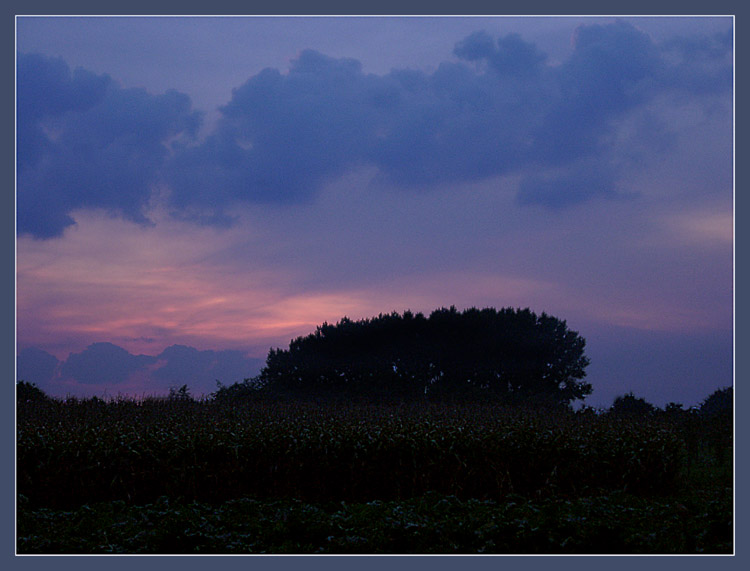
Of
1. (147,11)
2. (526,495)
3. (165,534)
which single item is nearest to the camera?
(165,534)

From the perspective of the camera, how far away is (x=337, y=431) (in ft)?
26.5

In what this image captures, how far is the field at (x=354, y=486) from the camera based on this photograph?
223 inches

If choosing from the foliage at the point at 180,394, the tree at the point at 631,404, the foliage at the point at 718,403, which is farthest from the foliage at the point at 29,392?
the foliage at the point at 718,403

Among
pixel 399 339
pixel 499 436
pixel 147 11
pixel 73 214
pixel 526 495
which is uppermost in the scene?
pixel 147 11

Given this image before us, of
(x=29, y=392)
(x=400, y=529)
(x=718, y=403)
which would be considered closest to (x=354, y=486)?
(x=400, y=529)

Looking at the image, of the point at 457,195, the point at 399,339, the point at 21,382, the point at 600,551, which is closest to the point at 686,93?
the point at 457,195

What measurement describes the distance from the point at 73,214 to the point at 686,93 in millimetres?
8671

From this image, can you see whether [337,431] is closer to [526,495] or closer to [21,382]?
[526,495]

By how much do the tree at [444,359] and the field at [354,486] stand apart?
25.6 feet

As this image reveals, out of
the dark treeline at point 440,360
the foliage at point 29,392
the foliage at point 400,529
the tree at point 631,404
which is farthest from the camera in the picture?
the dark treeline at point 440,360

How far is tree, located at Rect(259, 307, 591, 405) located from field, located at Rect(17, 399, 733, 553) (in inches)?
307

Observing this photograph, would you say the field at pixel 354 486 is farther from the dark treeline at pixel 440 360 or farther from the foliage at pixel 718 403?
the dark treeline at pixel 440 360

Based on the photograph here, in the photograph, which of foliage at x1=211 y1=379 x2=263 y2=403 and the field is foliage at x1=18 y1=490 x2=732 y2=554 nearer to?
the field

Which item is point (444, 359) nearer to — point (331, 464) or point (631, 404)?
point (631, 404)
